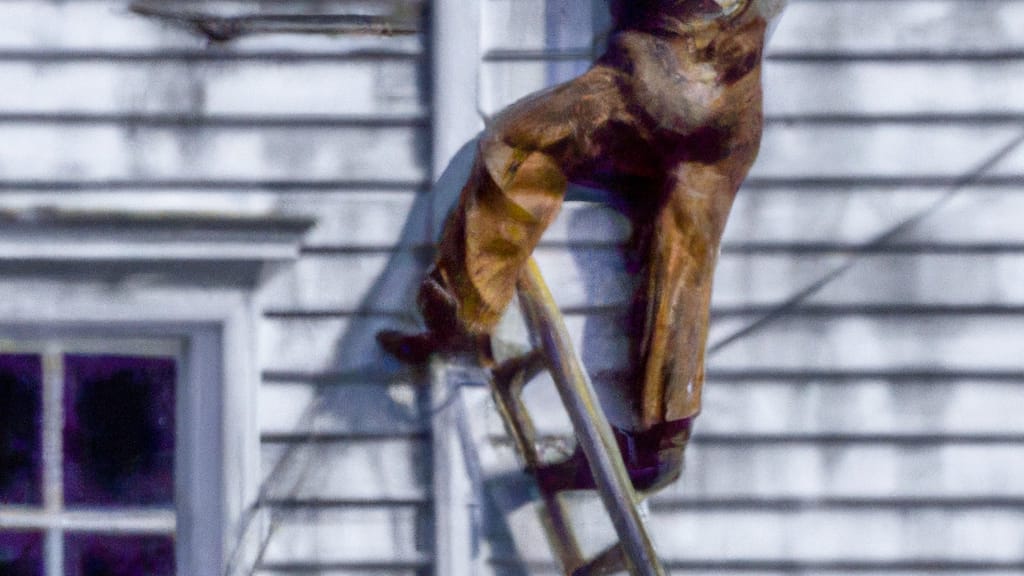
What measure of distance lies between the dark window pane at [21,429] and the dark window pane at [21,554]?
0.09 metres

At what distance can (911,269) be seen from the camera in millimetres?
2271

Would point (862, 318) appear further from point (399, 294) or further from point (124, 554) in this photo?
point (124, 554)

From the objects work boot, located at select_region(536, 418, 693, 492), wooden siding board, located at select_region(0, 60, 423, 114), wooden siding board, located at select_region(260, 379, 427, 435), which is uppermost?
wooden siding board, located at select_region(0, 60, 423, 114)

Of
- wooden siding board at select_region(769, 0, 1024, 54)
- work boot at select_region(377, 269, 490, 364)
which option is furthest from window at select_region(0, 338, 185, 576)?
wooden siding board at select_region(769, 0, 1024, 54)

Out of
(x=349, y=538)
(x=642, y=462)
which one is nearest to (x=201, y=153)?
(x=349, y=538)

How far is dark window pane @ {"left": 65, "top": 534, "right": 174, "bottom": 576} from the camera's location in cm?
231

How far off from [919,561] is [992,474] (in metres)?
0.28

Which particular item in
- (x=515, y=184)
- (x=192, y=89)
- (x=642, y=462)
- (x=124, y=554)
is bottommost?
(x=124, y=554)

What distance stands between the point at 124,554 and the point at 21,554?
0.25 meters

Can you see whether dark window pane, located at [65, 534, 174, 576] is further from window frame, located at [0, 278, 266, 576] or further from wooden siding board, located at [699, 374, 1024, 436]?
wooden siding board, located at [699, 374, 1024, 436]

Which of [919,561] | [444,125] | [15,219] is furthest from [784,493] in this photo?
[15,219]

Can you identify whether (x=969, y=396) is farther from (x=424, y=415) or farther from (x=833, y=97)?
(x=424, y=415)

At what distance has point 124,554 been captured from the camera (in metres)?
2.31

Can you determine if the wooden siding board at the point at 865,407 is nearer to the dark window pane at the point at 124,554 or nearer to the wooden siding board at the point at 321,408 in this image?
the wooden siding board at the point at 321,408
